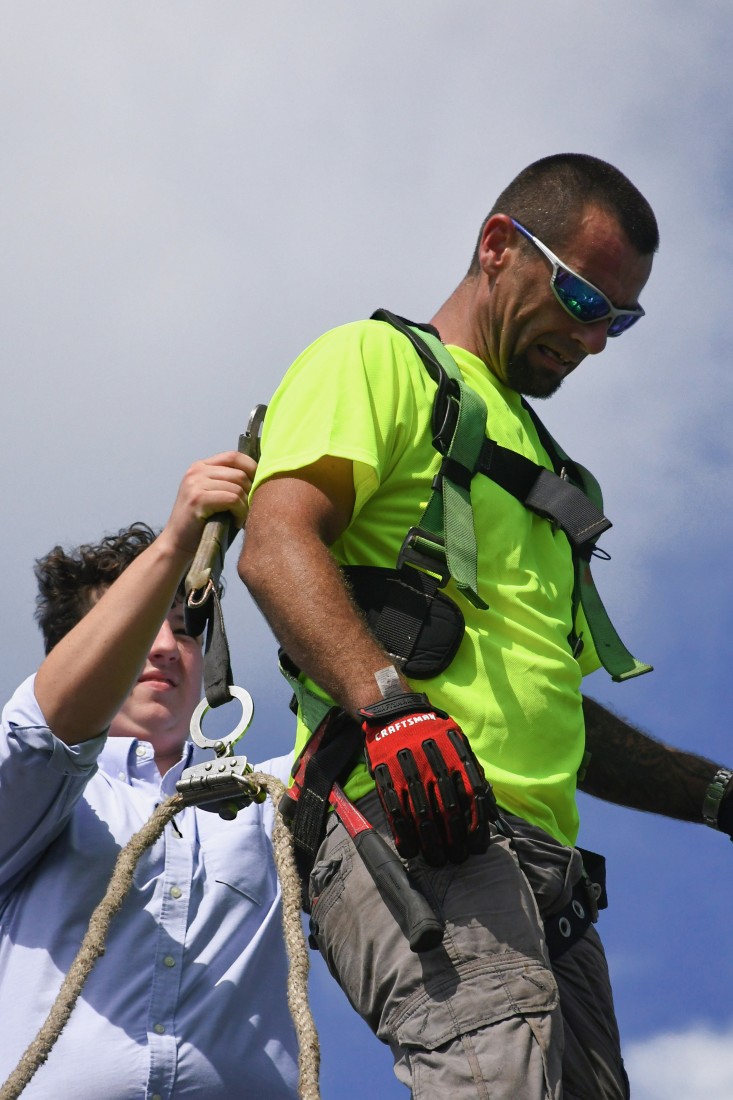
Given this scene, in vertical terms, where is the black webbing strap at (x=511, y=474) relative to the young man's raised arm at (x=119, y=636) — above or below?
above

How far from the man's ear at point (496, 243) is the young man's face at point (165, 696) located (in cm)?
177

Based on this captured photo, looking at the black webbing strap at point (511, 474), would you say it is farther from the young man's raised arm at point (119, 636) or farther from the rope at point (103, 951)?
the rope at point (103, 951)

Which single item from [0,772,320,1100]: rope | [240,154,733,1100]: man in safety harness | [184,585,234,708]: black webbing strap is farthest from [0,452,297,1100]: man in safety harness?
[240,154,733,1100]: man in safety harness

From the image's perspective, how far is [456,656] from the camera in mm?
3443

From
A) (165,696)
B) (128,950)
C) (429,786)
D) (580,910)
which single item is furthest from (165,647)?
(429,786)

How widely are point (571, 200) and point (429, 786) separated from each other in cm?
232

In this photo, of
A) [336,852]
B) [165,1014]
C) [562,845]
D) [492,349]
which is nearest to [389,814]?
[336,852]

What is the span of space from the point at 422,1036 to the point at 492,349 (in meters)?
2.19

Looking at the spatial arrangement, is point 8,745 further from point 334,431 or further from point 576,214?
point 576,214

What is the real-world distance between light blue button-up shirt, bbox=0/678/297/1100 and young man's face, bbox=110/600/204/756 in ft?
1.68

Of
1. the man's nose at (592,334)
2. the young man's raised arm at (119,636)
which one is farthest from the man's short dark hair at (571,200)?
the young man's raised arm at (119,636)

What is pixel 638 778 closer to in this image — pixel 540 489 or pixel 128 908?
pixel 540 489

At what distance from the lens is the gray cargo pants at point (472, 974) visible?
9.41 feet

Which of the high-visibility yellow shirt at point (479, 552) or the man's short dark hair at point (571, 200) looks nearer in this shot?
the high-visibility yellow shirt at point (479, 552)
